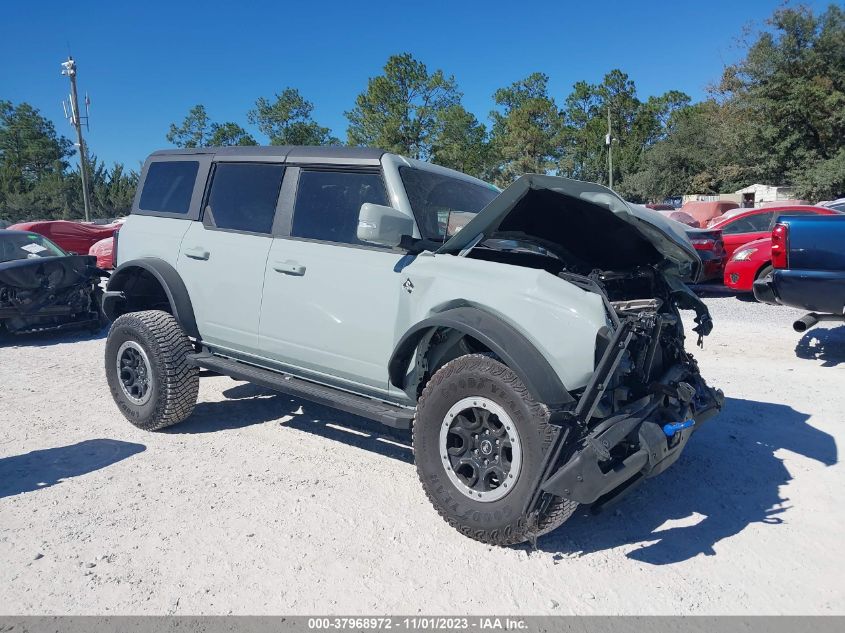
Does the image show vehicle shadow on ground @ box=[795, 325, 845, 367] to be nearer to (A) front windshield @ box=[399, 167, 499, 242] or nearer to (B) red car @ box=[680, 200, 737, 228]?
(A) front windshield @ box=[399, 167, 499, 242]

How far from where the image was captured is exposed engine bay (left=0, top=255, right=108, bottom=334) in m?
8.17

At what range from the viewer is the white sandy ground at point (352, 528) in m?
2.78

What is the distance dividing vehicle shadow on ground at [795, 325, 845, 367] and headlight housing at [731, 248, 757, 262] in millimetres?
2268

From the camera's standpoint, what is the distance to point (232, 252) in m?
4.45

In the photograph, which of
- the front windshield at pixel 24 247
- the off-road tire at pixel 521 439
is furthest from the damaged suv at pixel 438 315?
the front windshield at pixel 24 247

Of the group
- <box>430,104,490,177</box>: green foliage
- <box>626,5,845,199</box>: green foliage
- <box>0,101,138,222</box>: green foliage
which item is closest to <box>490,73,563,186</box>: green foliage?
<box>430,104,490,177</box>: green foliage

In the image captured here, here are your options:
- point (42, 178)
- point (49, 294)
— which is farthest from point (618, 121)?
point (49, 294)

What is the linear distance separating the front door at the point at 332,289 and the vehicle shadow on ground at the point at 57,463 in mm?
1374

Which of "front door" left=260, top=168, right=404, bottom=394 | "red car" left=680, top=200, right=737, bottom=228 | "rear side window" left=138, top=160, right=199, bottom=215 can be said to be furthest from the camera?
"red car" left=680, top=200, right=737, bottom=228

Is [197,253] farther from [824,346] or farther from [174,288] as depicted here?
[824,346]

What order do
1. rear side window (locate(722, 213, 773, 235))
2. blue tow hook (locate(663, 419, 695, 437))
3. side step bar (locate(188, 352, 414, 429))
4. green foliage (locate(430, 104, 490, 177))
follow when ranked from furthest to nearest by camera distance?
green foliage (locate(430, 104, 490, 177)) → rear side window (locate(722, 213, 773, 235)) → side step bar (locate(188, 352, 414, 429)) → blue tow hook (locate(663, 419, 695, 437))

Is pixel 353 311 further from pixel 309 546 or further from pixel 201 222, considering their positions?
pixel 201 222

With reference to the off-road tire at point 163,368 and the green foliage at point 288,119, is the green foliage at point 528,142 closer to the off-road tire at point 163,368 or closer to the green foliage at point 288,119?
the green foliage at point 288,119
